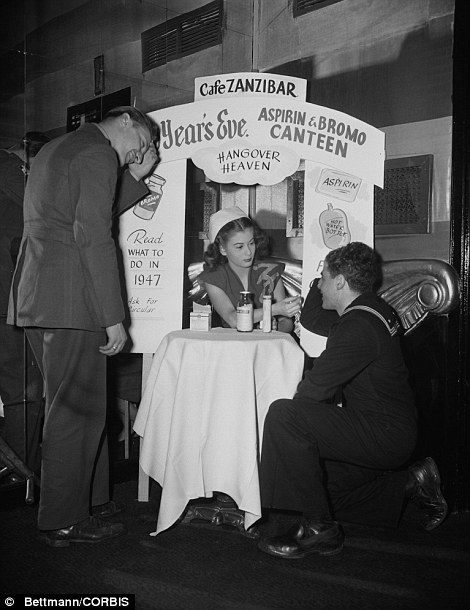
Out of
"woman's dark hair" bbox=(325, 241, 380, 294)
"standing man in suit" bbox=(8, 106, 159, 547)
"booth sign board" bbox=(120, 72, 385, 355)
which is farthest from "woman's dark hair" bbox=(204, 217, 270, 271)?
"standing man in suit" bbox=(8, 106, 159, 547)

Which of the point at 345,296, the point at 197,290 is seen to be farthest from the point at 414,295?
the point at 197,290

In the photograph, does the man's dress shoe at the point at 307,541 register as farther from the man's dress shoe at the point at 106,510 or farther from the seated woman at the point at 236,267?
the seated woman at the point at 236,267

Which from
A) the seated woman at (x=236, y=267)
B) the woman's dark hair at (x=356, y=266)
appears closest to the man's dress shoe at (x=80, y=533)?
the seated woman at (x=236, y=267)

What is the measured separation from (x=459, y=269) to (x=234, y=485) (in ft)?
4.50

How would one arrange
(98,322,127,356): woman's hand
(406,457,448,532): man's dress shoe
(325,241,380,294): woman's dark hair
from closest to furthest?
1. (98,322,127,356): woman's hand
2. (325,241,380,294): woman's dark hair
3. (406,457,448,532): man's dress shoe

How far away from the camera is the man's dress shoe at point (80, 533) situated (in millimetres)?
2516

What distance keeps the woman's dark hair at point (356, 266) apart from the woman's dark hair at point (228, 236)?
0.69 meters

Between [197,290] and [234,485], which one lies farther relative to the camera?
[197,290]

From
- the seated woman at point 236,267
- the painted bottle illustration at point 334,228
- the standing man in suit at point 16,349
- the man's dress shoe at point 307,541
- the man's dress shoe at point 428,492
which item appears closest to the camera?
the man's dress shoe at point 307,541

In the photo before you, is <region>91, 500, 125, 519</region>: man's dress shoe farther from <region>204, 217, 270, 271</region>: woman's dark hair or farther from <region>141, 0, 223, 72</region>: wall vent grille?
<region>141, 0, 223, 72</region>: wall vent grille

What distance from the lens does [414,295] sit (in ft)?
9.82

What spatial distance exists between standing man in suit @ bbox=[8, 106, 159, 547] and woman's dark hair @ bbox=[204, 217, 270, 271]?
823mm

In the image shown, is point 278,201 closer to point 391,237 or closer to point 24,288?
point 391,237

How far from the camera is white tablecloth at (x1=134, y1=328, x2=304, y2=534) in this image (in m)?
2.58
